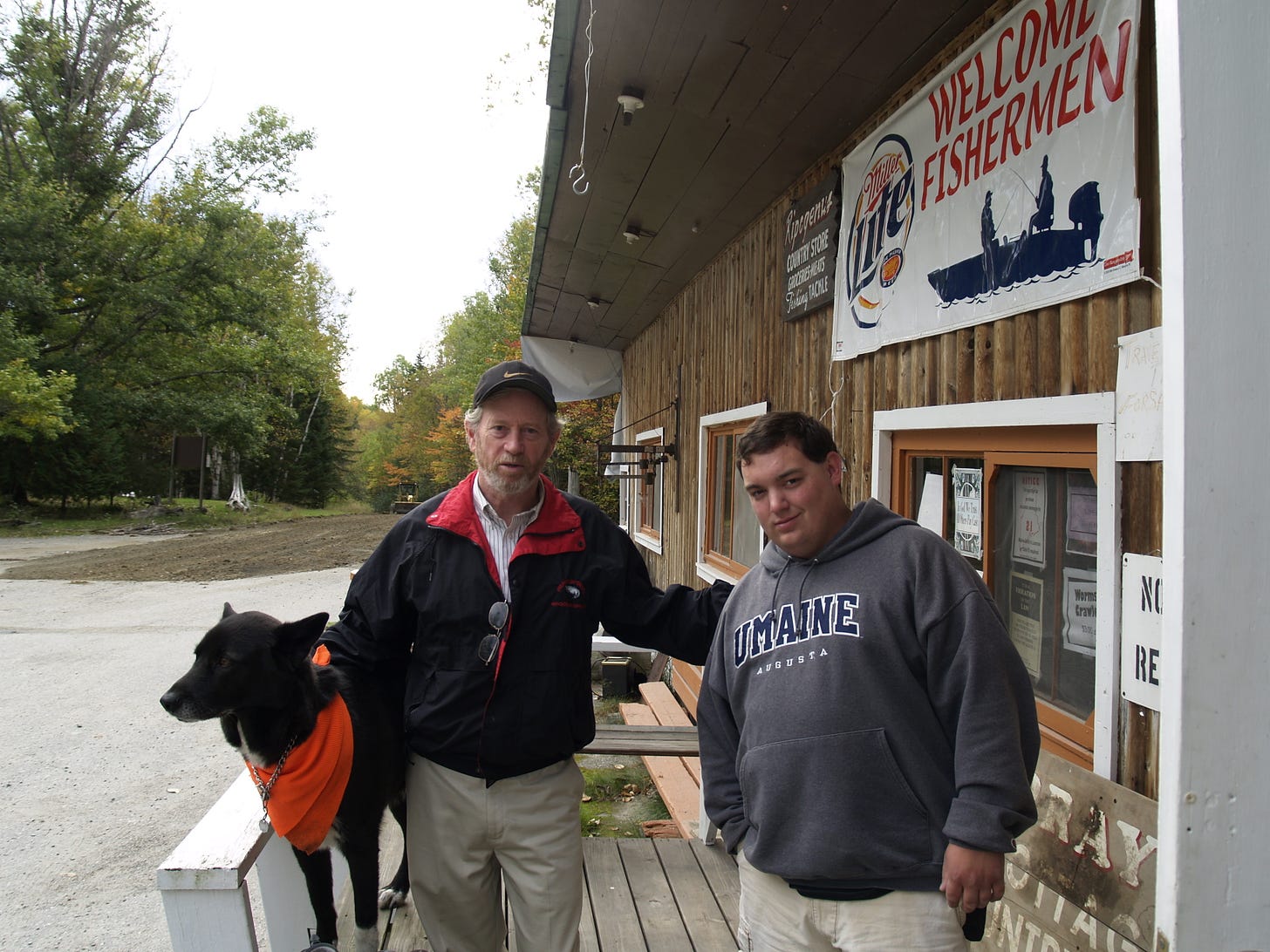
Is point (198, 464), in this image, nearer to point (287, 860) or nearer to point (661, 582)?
point (661, 582)

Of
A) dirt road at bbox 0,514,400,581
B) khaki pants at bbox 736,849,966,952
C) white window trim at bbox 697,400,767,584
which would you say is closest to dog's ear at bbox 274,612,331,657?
khaki pants at bbox 736,849,966,952

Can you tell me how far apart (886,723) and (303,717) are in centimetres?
143

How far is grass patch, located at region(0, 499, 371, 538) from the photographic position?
2012 centimetres

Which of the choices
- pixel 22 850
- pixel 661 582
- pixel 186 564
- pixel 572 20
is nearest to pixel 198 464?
pixel 186 564

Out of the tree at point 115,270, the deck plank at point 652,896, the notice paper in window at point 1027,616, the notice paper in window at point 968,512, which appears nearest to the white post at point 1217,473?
the notice paper in window at point 1027,616

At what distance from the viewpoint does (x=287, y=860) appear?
2.36 metres

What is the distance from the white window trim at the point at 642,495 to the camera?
8383 millimetres

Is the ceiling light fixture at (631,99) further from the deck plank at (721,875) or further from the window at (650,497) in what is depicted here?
the window at (650,497)

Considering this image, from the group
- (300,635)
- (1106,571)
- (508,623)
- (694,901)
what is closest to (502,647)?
(508,623)

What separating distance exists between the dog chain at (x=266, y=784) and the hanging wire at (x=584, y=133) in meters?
2.60

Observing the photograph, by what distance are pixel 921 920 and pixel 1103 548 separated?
110 cm

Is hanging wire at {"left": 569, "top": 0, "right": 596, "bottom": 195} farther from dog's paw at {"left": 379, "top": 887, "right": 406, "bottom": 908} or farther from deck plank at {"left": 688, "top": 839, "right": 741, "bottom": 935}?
dog's paw at {"left": 379, "top": 887, "right": 406, "bottom": 908}

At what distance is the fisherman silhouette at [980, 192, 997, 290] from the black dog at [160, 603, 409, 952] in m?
2.20

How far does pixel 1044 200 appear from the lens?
218 centimetres
